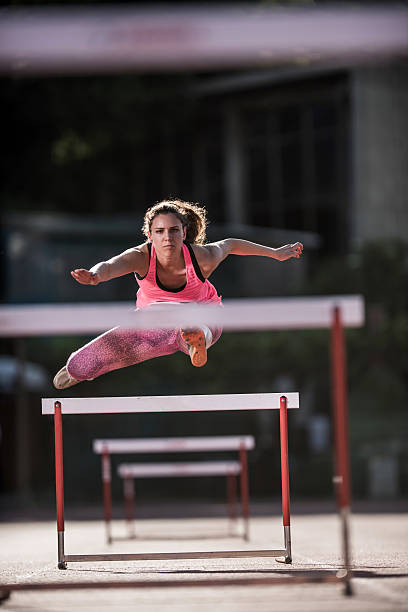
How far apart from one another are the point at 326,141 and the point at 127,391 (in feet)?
30.7

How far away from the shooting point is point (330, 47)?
3.97 meters

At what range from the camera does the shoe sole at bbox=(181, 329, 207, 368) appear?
506 centimetres

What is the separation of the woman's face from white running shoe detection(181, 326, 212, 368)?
54 centimetres

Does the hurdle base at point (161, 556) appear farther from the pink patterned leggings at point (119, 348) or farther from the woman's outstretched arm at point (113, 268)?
the woman's outstretched arm at point (113, 268)

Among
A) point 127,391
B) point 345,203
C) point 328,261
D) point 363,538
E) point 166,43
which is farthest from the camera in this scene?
point 345,203

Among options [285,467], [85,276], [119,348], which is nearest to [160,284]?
[119,348]

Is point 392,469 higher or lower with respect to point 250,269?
lower

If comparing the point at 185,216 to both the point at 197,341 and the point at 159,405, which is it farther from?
the point at 159,405

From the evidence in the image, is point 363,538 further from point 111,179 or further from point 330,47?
point 111,179

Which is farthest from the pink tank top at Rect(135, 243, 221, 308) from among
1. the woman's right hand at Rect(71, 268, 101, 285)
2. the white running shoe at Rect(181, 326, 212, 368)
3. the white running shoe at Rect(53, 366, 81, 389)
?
the woman's right hand at Rect(71, 268, 101, 285)

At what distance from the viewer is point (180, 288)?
5.47 m

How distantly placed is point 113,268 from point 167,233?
18.6 inches

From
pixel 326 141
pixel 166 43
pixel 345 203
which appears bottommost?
pixel 166 43

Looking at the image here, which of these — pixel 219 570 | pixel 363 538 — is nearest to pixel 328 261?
pixel 363 538
